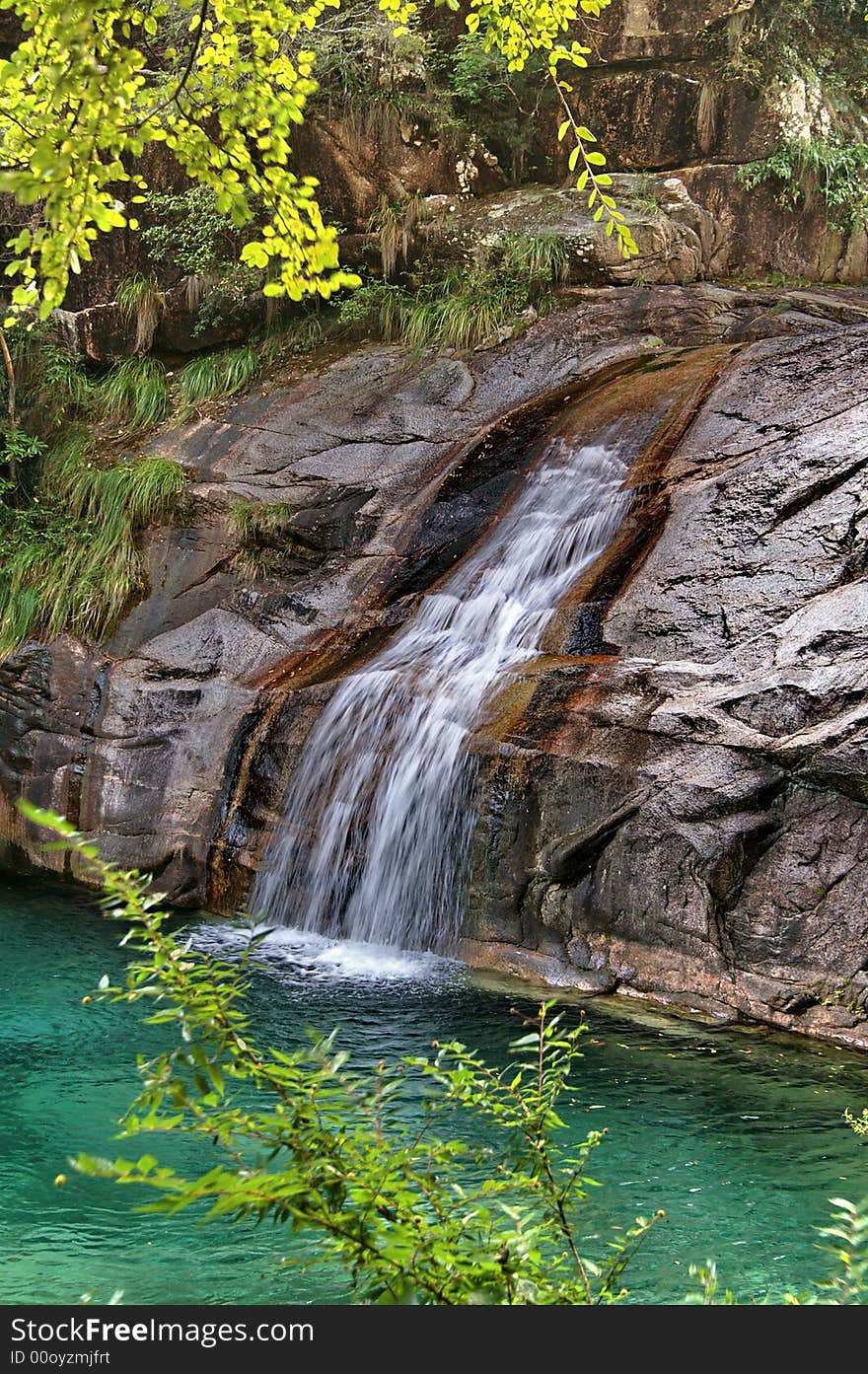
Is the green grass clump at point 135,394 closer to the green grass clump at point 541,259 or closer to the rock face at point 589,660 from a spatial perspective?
the rock face at point 589,660

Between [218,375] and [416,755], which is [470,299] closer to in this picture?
[218,375]

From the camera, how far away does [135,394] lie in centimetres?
1161

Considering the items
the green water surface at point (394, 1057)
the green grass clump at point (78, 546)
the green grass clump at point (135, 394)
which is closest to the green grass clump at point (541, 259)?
the green grass clump at point (135, 394)

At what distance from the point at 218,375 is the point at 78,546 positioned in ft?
8.96

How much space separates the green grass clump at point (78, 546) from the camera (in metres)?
9.21

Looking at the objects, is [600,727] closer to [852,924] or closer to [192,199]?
[852,924]

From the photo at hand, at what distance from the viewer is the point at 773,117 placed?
12.1m

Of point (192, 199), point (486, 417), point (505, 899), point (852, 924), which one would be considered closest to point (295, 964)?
point (505, 899)

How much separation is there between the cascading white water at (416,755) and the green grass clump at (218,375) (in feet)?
13.4

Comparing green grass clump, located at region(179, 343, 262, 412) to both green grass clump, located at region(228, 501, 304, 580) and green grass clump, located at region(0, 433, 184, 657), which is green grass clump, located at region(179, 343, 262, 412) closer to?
green grass clump, located at region(0, 433, 184, 657)

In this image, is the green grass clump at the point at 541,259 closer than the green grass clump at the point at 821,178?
Yes

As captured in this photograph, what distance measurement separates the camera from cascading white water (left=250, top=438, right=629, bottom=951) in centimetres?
688

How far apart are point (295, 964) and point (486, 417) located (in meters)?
5.45

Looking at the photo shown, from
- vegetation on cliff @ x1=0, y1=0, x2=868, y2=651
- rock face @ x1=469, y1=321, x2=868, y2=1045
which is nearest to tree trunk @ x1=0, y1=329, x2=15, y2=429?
vegetation on cliff @ x1=0, y1=0, x2=868, y2=651
